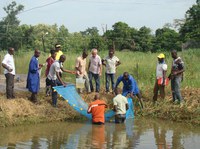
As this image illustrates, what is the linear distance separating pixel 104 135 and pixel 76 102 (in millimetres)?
2532

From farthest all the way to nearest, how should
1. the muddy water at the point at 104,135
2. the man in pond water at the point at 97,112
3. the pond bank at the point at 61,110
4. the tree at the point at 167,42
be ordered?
1. the tree at the point at 167,42
2. the man in pond water at the point at 97,112
3. the pond bank at the point at 61,110
4. the muddy water at the point at 104,135

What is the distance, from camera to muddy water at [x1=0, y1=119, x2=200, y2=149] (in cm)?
942

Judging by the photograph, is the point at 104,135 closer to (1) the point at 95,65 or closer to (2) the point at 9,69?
(2) the point at 9,69

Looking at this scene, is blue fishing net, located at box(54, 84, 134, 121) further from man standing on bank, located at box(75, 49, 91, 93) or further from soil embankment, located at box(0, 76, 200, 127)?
man standing on bank, located at box(75, 49, 91, 93)

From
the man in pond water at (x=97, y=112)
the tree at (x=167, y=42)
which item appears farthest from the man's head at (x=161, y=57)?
the tree at (x=167, y=42)

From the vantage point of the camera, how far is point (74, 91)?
1317cm

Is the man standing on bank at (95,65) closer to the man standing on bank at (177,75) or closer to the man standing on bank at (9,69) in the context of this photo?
the man standing on bank at (177,75)

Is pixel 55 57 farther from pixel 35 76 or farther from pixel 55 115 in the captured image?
pixel 55 115

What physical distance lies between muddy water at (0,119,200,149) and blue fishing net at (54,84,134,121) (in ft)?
1.72

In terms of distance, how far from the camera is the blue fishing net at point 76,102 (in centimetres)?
1259

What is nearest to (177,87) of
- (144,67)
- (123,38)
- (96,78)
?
(96,78)

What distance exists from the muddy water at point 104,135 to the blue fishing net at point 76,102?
0.52 metres

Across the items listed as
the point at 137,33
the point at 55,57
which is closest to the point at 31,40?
the point at 137,33

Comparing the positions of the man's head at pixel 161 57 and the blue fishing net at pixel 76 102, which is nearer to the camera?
the blue fishing net at pixel 76 102
